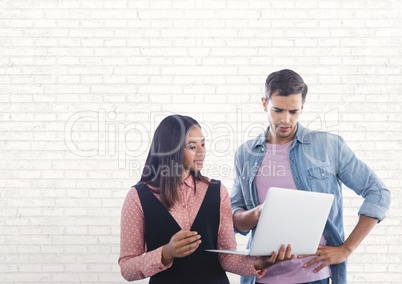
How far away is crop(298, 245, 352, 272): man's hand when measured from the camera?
2.15 meters

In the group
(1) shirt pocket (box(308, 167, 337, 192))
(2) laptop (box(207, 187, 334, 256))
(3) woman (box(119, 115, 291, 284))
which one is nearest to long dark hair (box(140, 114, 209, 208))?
(3) woman (box(119, 115, 291, 284))

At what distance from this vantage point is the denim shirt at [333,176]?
2.26 metres

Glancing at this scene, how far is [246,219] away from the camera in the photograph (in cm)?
222

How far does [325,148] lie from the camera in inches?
91.1

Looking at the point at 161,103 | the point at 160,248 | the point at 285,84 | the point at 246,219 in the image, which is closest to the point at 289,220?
the point at 246,219

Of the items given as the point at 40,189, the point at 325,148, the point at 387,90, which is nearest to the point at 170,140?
the point at 325,148

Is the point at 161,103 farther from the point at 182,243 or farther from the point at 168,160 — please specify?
the point at 182,243

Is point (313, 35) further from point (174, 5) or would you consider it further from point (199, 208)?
point (199, 208)

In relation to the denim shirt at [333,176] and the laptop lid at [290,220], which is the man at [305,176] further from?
the laptop lid at [290,220]

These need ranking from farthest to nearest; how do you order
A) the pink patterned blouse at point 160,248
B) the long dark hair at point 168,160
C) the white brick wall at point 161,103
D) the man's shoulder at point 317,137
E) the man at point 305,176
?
the white brick wall at point 161,103, the man's shoulder at point 317,137, the man at point 305,176, the long dark hair at point 168,160, the pink patterned blouse at point 160,248

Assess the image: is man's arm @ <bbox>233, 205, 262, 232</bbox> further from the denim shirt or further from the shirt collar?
the shirt collar

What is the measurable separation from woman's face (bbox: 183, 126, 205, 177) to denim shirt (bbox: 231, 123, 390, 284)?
12.9 inches

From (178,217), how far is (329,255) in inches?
24.6

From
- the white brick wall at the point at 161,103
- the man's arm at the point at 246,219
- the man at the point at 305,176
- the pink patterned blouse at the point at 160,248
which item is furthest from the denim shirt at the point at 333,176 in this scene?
the white brick wall at the point at 161,103
